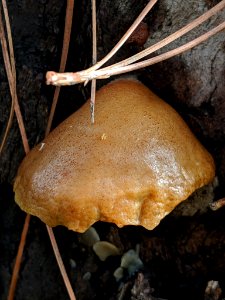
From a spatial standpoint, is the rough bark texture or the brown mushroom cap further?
the rough bark texture

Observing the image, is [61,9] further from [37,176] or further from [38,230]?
[38,230]

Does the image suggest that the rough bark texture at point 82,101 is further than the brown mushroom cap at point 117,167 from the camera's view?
Yes

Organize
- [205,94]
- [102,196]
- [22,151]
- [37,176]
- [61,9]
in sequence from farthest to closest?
[22,151] < [61,9] < [205,94] < [37,176] < [102,196]

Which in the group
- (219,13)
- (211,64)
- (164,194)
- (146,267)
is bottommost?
(146,267)

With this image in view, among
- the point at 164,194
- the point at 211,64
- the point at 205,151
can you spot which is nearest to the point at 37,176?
the point at 164,194
